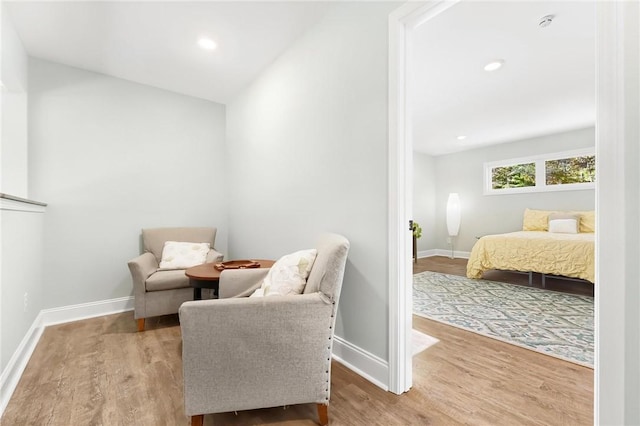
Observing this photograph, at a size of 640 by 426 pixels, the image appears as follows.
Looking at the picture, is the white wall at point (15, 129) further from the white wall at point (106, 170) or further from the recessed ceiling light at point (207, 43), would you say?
the recessed ceiling light at point (207, 43)

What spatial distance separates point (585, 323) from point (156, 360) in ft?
11.9

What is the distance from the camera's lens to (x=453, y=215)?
6.45 m

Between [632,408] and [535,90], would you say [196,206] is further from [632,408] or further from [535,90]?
[535,90]

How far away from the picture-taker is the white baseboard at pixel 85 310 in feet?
8.95

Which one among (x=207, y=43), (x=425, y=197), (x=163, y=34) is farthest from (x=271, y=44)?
(x=425, y=197)

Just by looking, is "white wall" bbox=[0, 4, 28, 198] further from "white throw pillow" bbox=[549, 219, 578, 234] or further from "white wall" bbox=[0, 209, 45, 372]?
"white throw pillow" bbox=[549, 219, 578, 234]

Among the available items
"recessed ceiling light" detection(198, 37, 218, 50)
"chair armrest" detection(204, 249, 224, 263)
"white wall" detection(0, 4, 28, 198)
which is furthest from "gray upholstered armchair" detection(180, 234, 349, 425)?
"white wall" detection(0, 4, 28, 198)

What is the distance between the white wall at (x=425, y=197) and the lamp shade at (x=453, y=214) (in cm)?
47

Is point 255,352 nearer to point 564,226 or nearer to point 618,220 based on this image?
point 618,220

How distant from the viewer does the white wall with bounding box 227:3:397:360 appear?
1.76 metres

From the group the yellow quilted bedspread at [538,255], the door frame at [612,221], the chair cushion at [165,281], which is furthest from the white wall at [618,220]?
the yellow quilted bedspread at [538,255]

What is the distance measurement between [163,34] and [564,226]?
598cm

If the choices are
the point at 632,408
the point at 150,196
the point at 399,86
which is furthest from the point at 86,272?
the point at 632,408

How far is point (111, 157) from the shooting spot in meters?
3.09
